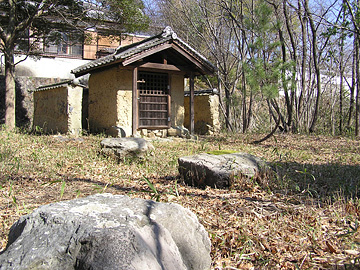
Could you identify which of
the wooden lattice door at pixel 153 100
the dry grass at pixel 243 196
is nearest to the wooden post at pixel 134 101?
the wooden lattice door at pixel 153 100

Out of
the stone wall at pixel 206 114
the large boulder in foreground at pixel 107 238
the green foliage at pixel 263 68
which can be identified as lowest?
the large boulder in foreground at pixel 107 238

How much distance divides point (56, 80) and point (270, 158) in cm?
1261

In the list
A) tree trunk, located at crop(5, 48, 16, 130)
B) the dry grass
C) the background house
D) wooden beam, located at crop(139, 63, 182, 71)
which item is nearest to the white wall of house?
the background house

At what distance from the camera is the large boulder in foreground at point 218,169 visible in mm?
4640

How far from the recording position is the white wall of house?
58.6ft

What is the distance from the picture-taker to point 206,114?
1301cm

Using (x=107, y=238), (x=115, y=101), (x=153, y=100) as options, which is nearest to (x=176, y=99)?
(x=153, y=100)

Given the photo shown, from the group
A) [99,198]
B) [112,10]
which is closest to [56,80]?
[112,10]

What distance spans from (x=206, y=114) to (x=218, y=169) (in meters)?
8.44

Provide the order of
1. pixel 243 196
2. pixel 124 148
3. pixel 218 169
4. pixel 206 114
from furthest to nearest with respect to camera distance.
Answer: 1. pixel 206 114
2. pixel 124 148
3. pixel 218 169
4. pixel 243 196

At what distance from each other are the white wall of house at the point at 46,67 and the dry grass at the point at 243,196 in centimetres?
1173

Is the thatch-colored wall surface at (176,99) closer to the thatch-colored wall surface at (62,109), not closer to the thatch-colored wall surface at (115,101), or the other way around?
the thatch-colored wall surface at (115,101)

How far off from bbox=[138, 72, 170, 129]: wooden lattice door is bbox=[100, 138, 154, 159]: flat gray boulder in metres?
4.07

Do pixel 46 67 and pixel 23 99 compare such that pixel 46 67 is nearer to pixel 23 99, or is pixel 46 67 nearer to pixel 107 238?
pixel 23 99
